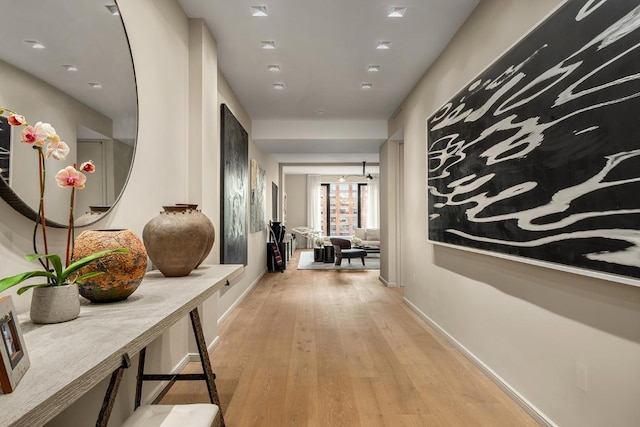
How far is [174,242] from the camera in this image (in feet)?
5.78

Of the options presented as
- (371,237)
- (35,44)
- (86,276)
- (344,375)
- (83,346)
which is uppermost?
(35,44)

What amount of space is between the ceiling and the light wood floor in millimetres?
2666

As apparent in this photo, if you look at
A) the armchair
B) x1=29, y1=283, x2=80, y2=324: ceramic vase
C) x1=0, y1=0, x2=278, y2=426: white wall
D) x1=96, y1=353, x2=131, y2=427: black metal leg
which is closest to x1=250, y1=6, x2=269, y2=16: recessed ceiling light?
x1=0, y1=0, x2=278, y2=426: white wall

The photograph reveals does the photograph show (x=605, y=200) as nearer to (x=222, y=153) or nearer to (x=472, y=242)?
(x=472, y=242)

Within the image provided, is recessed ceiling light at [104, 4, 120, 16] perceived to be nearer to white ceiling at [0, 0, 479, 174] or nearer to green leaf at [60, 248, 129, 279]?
white ceiling at [0, 0, 479, 174]

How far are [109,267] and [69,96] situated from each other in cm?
72

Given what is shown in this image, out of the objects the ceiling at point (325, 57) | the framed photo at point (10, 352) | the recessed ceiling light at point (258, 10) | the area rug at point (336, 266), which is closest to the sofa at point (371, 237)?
the area rug at point (336, 266)

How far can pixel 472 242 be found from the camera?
265 centimetres

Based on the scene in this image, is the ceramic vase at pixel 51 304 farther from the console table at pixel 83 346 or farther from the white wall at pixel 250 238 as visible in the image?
the white wall at pixel 250 238

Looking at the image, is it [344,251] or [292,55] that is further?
[344,251]

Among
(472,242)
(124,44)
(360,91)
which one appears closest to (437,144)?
(472,242)

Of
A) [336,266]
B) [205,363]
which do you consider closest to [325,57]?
[205,363]

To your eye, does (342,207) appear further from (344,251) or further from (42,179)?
(42,179)

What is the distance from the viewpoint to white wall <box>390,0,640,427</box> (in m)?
1.49
